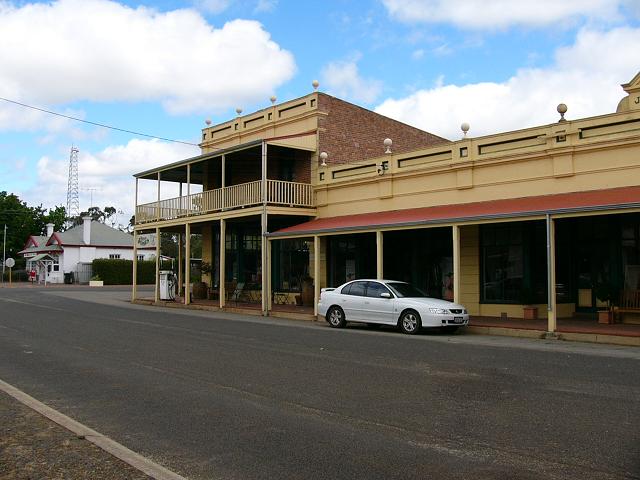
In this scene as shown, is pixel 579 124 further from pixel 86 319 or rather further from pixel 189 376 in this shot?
pixel 86 319

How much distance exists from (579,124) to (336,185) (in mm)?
9705

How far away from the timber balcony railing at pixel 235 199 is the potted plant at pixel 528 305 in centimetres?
963

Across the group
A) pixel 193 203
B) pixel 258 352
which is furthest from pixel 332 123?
pixel 258 352

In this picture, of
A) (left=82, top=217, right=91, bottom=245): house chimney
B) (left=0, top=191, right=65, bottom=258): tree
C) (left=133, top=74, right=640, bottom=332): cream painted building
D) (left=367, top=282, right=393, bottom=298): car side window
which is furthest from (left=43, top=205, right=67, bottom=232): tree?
(left=367, top=282, right=393, bottom=298): car side window

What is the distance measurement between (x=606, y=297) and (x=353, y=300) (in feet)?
→ 21.9

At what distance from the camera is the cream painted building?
16906mm

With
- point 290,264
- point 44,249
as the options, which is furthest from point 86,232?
point 290,264

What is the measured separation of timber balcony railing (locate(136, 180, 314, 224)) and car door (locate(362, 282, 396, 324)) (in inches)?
299

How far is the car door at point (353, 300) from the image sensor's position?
17.9 m

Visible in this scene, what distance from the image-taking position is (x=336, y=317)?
18.6 metres

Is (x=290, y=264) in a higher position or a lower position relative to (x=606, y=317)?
higher

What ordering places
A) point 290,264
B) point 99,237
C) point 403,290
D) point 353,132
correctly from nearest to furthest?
point 403,290 < point 290,264 < point 353,132 < point 99,237

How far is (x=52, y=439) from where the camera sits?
629 centimetres

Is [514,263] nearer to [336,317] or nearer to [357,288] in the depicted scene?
[357,288]
